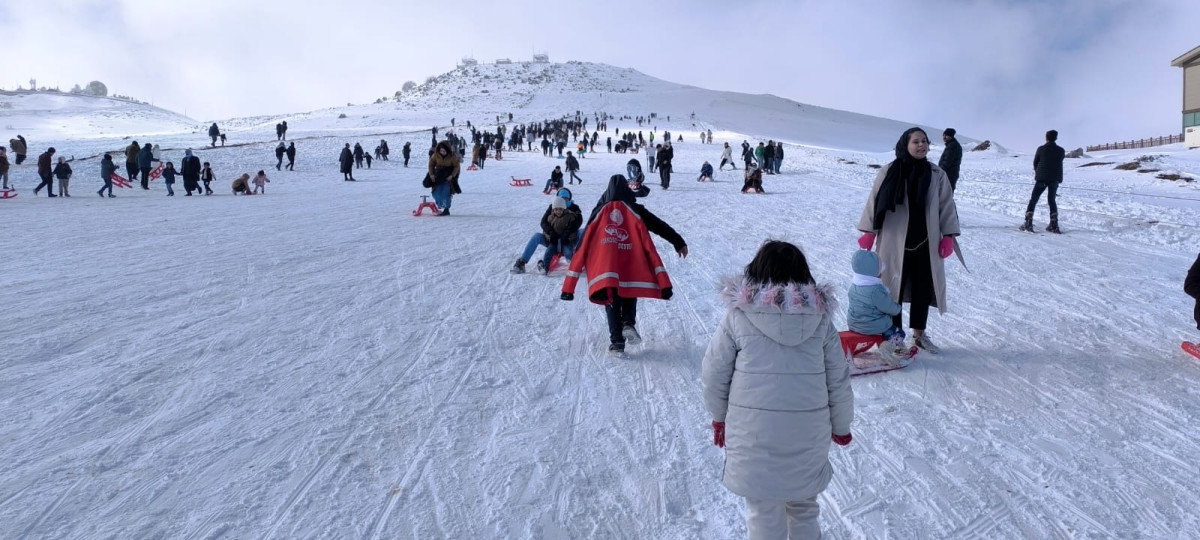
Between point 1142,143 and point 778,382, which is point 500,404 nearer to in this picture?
point 778,382

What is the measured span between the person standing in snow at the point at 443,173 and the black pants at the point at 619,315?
8072 millimetres

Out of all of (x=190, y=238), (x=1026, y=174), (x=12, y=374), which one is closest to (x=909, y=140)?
(x=12, y=374)

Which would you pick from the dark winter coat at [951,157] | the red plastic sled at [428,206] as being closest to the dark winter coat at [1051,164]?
the dark winter coat at [951,157]

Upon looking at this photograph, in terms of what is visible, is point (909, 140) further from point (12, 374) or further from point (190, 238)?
point (190, 238)

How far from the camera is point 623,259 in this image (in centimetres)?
483

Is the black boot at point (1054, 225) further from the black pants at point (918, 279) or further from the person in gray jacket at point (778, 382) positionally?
the person in gray jacket at point (778, 382)

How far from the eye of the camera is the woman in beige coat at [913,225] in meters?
4.57

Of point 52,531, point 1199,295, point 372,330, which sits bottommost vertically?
point 52,531

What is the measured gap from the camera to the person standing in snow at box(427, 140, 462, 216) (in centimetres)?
1248

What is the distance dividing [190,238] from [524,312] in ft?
21.5

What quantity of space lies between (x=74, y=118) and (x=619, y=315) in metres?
84.0

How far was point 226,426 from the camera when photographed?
12.3 feet

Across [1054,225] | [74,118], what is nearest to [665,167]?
[1054,225]

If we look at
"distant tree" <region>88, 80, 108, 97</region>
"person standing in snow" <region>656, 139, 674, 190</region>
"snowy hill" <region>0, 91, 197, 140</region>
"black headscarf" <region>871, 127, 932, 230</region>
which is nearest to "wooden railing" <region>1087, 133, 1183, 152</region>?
"person standing in snow" <region>656, 139, 674, 190</region>
